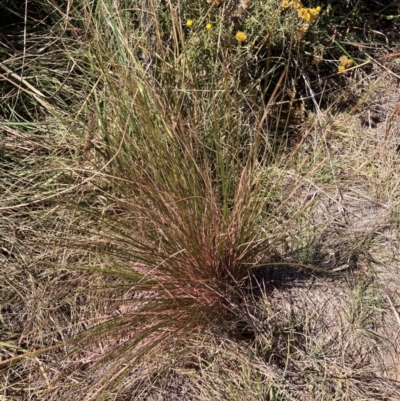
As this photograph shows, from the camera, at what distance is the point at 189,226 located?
136 cm

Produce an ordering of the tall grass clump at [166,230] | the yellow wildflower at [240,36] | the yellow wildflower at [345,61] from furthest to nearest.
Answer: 1. the yellow wildflower at [345,61]
2. the yellow wildflower at [240,36]
3. the tall grass clump at [166,230]

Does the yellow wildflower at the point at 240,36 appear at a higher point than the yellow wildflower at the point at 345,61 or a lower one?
higher

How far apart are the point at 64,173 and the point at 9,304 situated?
1.33 feet

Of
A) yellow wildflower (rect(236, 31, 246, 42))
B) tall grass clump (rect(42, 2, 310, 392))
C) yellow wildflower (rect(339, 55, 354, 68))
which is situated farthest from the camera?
yellow wildflower (rect(339, 55, 354, 68))

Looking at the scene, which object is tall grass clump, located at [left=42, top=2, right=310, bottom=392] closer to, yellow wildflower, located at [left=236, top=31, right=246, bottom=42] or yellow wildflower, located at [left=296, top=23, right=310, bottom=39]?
yellow wildflower, located at [left=236, top=31, right=246, bottom=42]

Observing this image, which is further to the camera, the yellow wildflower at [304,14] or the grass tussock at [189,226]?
the yellow wildflower at [304,14]

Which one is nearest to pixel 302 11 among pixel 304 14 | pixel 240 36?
pixel 304 14

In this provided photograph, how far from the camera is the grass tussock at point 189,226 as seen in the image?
1397mm

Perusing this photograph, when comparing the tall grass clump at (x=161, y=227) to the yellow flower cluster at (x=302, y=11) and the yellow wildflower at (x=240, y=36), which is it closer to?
the yellow wildflower at (x=240, y=36)

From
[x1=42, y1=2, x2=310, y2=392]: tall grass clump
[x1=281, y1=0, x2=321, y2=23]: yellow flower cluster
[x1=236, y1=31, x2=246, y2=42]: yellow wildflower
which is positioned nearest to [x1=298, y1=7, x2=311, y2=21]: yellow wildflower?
[x1=281, y1=0, x2=321, y2=23]: yellow flower cluster

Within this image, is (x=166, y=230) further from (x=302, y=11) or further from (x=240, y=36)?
(x=302, y=11)

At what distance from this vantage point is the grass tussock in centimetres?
140

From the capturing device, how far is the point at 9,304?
161 cm

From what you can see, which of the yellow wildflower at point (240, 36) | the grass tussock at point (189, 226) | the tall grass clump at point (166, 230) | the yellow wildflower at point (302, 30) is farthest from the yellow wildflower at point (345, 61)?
the tall grass clump at point (166, 230)
